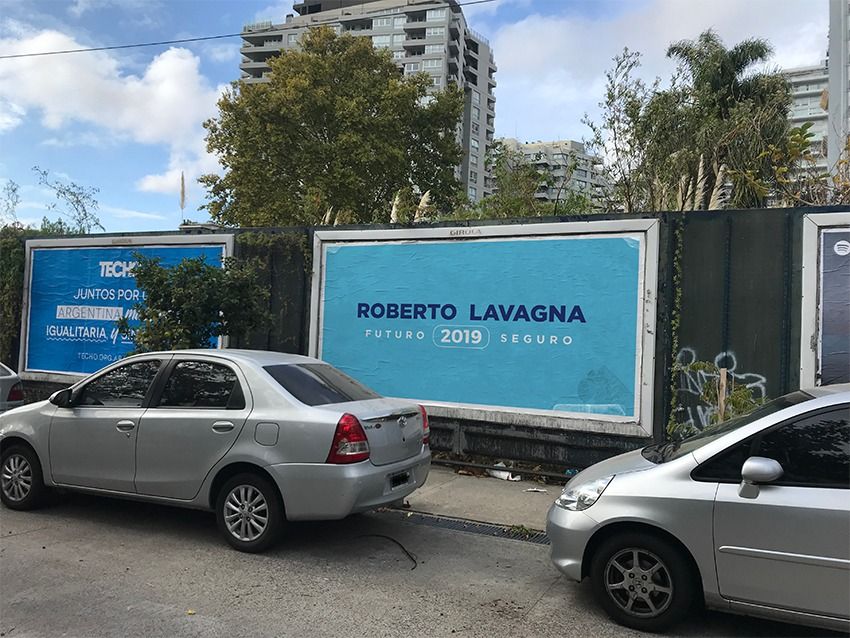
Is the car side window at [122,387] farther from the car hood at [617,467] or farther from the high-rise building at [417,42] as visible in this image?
the high-rise building at [417,42]

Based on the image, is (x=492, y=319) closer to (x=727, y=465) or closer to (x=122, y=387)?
(x=122, y=387)

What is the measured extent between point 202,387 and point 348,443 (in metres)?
1.49

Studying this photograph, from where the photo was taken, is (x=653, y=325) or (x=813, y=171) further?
(x=813, y=171)

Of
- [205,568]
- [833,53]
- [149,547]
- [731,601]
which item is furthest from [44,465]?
[833,53]

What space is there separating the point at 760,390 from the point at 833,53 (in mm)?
58350

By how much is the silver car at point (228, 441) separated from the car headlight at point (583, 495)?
4.79ft

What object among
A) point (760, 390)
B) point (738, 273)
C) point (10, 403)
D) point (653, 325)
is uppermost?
point (738, 273)

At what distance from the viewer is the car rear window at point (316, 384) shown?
17.3 feet

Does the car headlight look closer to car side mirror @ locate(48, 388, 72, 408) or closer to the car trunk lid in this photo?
the car trunk lid

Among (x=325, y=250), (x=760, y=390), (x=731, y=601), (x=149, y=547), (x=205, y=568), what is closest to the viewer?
(x=731, y=601)

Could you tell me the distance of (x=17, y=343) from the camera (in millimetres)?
11586

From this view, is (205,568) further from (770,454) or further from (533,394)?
(533,394)

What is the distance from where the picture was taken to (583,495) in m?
4.16

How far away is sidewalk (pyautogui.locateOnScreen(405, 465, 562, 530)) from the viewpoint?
6.31m
